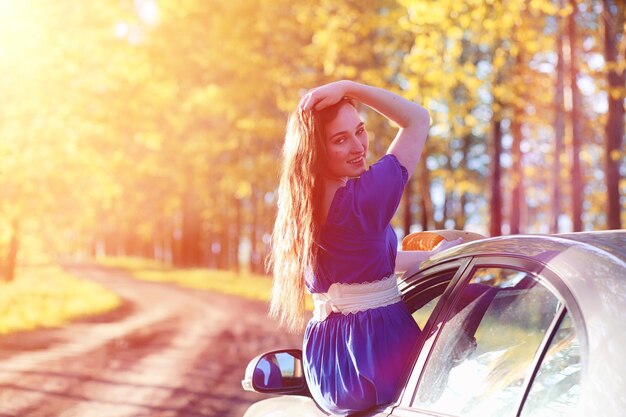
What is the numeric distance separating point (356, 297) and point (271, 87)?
2683 centimetres

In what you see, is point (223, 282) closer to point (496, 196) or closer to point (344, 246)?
point (496, 196)

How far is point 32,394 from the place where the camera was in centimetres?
1043

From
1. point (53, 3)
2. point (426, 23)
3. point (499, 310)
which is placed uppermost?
point (53, 3)

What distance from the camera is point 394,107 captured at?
143 inches

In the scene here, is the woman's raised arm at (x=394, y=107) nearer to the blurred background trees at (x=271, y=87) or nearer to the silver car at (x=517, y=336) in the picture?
the silver car at (x=517, y=336)

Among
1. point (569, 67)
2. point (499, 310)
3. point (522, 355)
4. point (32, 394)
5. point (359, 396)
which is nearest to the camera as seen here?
point (522, 355)

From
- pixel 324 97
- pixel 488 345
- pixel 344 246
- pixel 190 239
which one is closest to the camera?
pixel 488 345

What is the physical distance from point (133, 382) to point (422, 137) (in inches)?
337

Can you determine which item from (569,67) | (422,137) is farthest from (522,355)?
(569,67)

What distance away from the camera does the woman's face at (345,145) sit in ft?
11.7

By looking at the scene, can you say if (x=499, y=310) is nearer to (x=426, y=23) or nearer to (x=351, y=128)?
(x=351, y=128)

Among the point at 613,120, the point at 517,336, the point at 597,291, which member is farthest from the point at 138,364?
the point at 597,291

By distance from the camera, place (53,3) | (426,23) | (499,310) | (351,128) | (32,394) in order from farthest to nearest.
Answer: (53,3), (426,23), (32,394), (351,128), (499,310)

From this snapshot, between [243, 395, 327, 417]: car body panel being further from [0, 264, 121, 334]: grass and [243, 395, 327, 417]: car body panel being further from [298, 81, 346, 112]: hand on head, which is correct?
[0, 264, 121, 334]: grass
